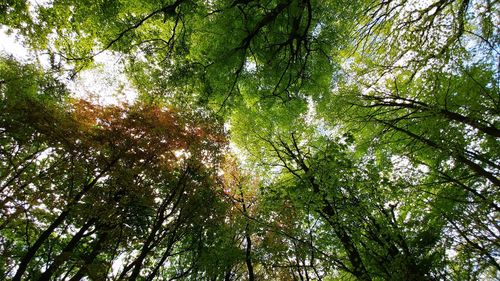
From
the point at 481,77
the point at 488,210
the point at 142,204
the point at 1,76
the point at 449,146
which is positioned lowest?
the point at 488,210

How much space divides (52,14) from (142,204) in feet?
18.3

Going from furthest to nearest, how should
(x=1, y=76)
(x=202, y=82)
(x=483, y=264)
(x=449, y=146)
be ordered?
(x=1, y=76), (x=202, y=82), (x=449, y=146), (x=483, y=264)

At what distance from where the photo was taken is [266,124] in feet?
30.6

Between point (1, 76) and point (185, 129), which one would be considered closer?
point (185, 129)

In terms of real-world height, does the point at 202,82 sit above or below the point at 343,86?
below

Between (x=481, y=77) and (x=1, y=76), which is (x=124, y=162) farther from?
(x=481, y=77)

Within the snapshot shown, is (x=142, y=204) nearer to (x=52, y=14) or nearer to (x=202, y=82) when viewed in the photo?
(x=202, y=82)

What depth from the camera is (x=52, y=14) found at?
6258 mm

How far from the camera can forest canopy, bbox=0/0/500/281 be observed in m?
5.29

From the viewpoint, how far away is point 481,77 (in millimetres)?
7355

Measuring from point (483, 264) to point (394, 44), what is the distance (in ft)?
15.5

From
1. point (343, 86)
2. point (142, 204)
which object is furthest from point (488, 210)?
point (142, 204)

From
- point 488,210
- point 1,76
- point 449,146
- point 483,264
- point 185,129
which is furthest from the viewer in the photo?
point 1,76

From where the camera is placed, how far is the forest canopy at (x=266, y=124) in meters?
5.29
